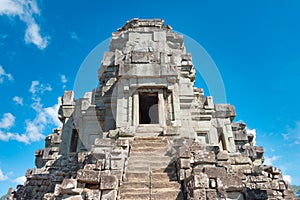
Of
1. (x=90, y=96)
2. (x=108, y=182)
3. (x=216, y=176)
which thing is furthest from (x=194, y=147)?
(x=90, y=96)

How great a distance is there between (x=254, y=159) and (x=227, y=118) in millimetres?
3208

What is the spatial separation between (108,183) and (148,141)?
427 centimetres

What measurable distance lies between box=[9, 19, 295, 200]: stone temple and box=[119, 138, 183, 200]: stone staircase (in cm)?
3

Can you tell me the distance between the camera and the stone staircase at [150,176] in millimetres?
6863

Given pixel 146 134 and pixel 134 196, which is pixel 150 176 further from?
pixel 146 134

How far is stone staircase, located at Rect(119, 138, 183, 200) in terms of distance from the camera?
22.5 feet

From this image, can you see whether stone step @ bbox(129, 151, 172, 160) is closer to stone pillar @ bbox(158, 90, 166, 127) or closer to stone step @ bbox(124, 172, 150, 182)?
stone step @ bbox(124, 172, 150, 182)

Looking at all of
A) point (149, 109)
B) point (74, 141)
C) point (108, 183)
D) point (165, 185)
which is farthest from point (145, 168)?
point (149, 109)

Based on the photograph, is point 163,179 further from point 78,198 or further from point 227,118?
point 227,118

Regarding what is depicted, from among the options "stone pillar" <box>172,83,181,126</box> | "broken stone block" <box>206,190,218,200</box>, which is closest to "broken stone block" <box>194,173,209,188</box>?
"broken stone block" <box>206,190,218,200</box>

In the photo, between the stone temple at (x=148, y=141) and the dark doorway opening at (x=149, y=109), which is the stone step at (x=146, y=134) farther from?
the dark doorway opening at (x=149, y=109)

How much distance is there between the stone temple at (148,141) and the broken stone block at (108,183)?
27 millimetres

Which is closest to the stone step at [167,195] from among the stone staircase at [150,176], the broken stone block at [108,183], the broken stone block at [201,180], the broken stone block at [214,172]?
the stone staircase at [150,176]

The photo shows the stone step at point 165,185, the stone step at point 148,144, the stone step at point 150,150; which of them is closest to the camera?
the stone step at point 165,185
